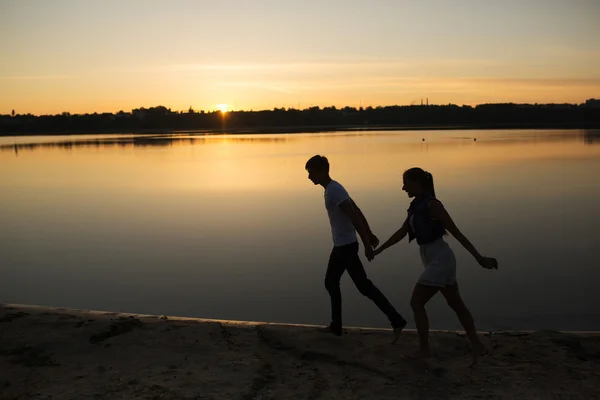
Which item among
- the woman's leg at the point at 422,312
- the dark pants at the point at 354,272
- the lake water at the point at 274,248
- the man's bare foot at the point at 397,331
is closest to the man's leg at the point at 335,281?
the dark pants at the point at 354,272

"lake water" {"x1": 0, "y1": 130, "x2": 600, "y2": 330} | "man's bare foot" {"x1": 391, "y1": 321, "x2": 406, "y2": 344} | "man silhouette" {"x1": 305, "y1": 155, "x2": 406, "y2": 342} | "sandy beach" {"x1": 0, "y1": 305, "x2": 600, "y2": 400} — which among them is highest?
"man silhouette" {"x1": 305, "y1": 155, "x2": 406, "y2": 342}

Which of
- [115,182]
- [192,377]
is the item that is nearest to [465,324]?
[192,377]

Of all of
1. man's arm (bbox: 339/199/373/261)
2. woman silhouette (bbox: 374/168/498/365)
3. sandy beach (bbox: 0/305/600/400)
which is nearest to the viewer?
sandy beach (bbox: 0/305/600/400)

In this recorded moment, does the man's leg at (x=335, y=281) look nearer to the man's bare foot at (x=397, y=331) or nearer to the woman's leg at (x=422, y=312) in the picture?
the man's bare foot at (x=397, y=331)

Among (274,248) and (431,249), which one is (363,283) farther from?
(274,248)

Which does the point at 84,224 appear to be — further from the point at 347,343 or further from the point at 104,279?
the point at 347,343

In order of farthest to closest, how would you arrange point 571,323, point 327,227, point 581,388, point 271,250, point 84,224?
point 84,224
point 327,227
point 271,250
point 571,323
point 581,388

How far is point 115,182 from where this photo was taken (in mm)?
23234

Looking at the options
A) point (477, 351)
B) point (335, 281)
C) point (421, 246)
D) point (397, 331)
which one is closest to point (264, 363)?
point (335, 281)

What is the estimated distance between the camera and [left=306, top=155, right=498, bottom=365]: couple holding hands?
4.67m

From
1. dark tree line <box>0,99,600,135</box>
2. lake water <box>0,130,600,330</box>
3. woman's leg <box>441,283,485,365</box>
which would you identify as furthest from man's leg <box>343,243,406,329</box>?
dark tree line <box>0,99,600,135</box>

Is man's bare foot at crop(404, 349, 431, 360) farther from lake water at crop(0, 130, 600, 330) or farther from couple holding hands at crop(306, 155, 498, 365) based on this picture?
lake water at crop(0, 130, 600, 330)

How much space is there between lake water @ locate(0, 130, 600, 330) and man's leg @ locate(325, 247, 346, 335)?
3.95ft

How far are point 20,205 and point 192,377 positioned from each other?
579 inches
